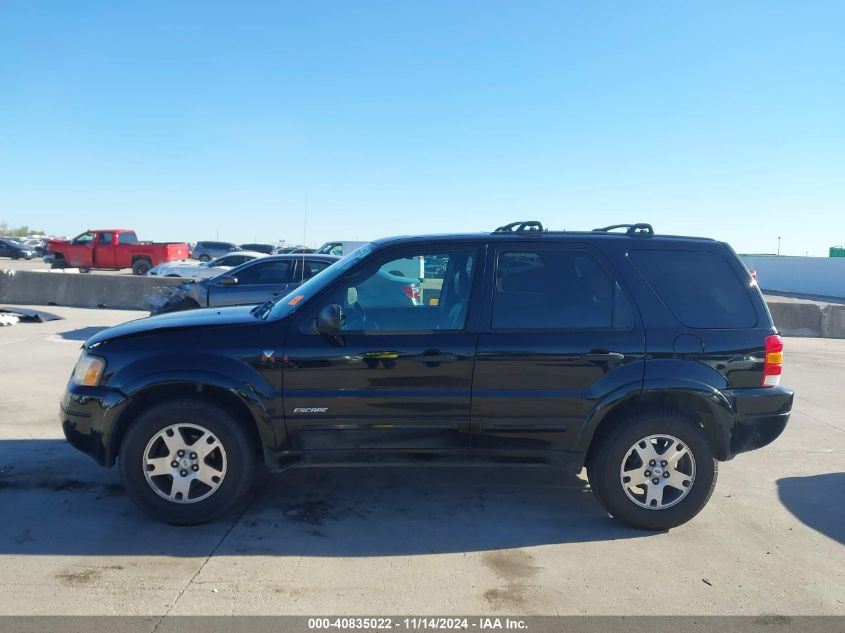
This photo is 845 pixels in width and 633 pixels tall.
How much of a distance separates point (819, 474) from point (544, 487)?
8.03 ft

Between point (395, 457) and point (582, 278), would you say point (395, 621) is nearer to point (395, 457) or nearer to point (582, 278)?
point (395, 457)

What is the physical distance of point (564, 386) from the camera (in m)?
4.27

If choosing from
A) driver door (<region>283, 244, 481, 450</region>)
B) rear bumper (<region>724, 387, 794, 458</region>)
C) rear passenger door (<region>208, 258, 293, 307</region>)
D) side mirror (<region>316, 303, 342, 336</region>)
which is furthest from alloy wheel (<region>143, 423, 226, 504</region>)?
rear passenger door (<region>208, 258, 293, 307</region>)

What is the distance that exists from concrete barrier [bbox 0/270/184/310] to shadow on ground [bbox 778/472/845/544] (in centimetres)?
1420

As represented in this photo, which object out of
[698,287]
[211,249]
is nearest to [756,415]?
[698,287]

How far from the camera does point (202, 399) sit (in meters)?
4.24

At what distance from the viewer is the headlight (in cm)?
425

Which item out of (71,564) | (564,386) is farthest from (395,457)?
(71,564)

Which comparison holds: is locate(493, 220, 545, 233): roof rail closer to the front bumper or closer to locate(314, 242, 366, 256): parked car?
the front bumper

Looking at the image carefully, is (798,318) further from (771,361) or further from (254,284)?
(771,361)

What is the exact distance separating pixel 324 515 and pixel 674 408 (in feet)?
8.09

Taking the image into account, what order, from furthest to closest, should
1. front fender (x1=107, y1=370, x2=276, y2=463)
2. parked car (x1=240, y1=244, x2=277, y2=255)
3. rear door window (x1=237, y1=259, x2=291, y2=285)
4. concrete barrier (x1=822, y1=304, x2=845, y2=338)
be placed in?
parked car (x1=240, y1=244, x2=277, y2=255) → concrete barrier (x1=822, y1=304, x2=845, y2=338) → rear door window (x1=237, y1=259, x2=291, y2=285) → front fender (x1=107, y1=370, x2=276, y2=463)

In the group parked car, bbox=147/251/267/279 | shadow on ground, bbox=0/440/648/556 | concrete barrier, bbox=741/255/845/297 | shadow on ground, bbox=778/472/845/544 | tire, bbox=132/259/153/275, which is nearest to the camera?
shadow on ground, bbox=0/440/648/556

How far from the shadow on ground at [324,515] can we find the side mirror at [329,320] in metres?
1.30
